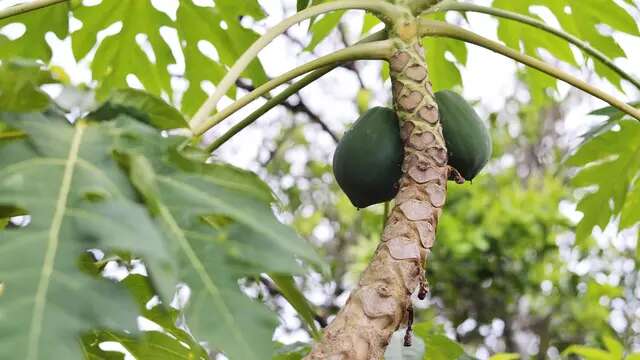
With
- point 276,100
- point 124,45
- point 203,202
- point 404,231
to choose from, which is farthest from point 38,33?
point 203,202

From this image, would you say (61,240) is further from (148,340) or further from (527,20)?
(527,20)

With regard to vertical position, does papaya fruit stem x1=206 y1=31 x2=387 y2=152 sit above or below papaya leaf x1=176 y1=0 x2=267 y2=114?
below

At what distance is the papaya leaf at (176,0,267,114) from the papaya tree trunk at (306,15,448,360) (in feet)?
2.40

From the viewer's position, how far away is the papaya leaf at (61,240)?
787 mm

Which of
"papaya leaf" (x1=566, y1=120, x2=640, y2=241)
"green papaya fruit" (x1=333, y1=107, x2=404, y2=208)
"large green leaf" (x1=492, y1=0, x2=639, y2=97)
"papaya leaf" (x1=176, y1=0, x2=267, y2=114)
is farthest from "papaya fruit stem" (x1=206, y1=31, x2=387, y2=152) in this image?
"papaya leaf" (x1=566, y1=120, x2=640, y2=241)

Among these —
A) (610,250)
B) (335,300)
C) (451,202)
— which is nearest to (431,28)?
(451,202)

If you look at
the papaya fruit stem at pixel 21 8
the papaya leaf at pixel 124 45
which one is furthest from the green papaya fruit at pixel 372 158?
the papaya leaf at pixel 124 45

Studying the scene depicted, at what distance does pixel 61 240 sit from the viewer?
0.87 m

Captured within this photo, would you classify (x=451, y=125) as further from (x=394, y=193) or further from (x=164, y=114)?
(x=164, y=114)

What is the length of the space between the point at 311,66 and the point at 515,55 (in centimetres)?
35

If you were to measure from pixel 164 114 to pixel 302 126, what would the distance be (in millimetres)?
5784

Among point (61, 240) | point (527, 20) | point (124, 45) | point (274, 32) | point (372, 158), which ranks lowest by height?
point (61, 240)

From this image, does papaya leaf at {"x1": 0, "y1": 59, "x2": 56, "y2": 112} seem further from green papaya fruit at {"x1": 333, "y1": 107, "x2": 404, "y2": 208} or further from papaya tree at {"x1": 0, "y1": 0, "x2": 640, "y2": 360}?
green papaya fruit at {"x1": 333, "y1": 107, "x2": 404, "y2": 208}

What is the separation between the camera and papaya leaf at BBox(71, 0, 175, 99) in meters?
2.43
